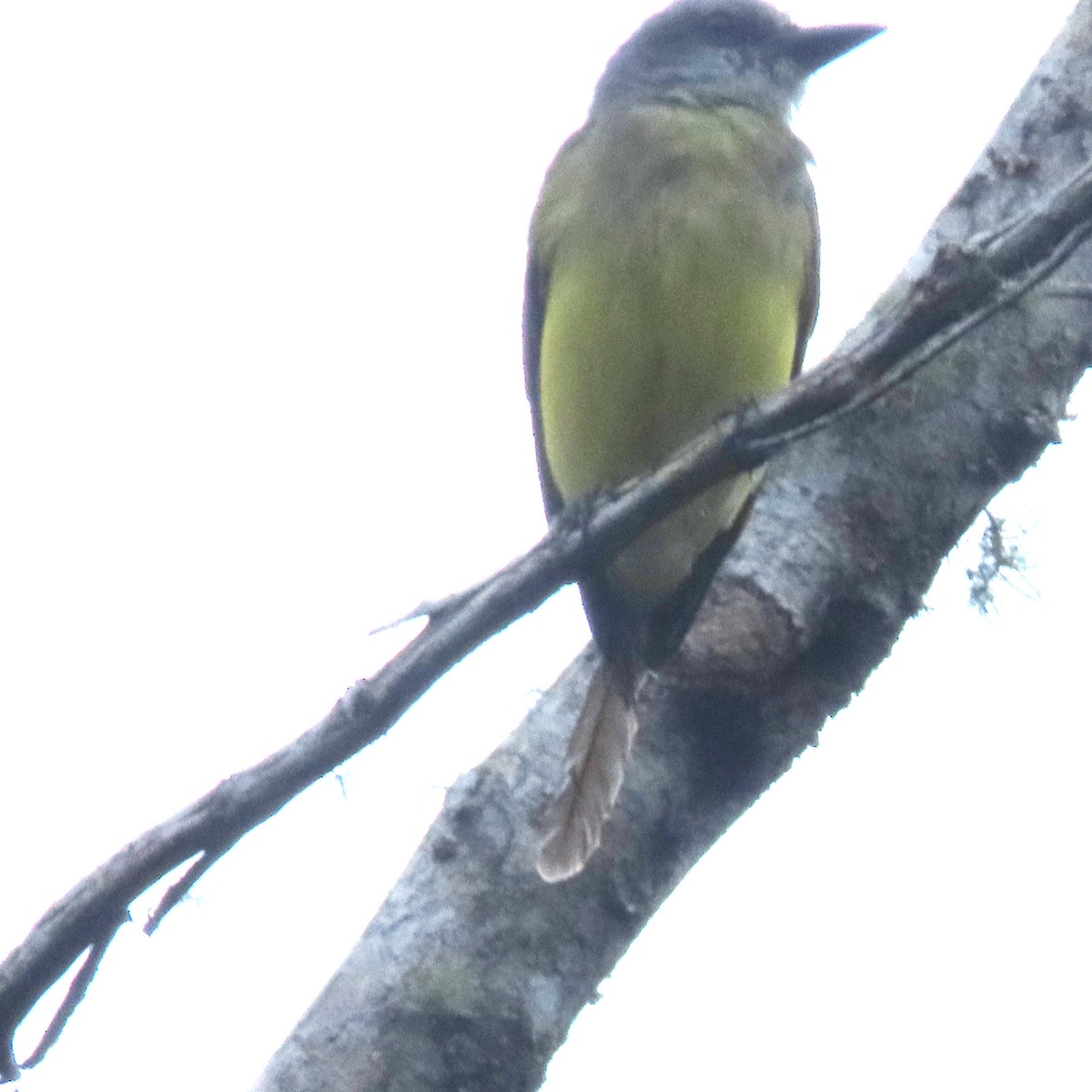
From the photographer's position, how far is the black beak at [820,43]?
221 inches

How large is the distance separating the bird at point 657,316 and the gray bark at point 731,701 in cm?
15

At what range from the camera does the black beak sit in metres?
5.62

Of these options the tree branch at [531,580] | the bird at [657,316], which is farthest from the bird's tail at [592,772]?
the tree branch at [531,580]

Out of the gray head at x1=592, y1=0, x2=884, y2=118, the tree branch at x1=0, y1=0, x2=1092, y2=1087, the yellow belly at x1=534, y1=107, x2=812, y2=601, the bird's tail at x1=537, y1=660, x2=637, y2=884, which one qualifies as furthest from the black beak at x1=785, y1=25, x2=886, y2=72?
the tree branch at x1=0, y1=0, x2=1092, y2=1087

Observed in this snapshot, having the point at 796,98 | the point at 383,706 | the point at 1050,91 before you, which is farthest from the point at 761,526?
the point at 796,98

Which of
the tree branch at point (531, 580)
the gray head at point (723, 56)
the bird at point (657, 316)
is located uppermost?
the gray head at point (723, 56)

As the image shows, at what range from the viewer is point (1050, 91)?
439 centimetres

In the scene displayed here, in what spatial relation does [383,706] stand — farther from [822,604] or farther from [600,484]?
[600,484]

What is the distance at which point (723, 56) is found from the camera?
547 cm

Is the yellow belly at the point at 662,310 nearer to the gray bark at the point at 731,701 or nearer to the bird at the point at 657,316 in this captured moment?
the bird at the point at 657,316

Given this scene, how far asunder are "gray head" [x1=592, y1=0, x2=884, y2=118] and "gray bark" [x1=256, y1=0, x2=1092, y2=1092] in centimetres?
102

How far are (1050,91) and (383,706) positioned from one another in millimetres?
2523

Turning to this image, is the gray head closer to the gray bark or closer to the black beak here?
the black beak

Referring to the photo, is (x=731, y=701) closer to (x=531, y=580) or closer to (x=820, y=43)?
(x=531, y=580)
